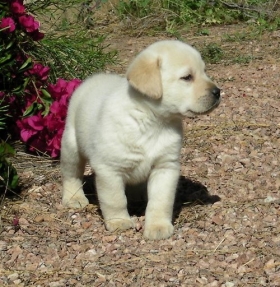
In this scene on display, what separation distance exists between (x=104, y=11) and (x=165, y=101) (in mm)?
6600

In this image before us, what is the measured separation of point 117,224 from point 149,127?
25.6 inches

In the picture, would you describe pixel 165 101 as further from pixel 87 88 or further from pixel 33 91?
pixel 33 91

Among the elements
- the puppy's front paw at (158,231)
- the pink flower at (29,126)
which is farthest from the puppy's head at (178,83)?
the pink flower at (29,126)

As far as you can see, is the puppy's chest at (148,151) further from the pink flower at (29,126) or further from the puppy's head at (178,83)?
the pink flower at (29,126)

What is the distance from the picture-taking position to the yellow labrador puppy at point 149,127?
412 centimetres

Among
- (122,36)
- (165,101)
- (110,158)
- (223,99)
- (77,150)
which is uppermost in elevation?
(165,101)

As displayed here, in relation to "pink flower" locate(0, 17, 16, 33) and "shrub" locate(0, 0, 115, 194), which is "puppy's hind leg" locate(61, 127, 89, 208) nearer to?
"shrub" locate(0, 0, 115, 194)

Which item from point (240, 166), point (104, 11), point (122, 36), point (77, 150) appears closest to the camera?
point (77, 150)

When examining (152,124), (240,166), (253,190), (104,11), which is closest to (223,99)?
(240,166)

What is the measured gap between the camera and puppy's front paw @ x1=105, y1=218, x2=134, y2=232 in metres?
4.31

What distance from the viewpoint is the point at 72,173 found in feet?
16.0

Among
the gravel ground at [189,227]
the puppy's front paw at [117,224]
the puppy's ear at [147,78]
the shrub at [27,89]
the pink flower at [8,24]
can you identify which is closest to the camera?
the gravel ground at [189,227]

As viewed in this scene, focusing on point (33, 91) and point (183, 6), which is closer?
point (33, 91)

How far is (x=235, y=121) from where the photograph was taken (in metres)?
6.24
